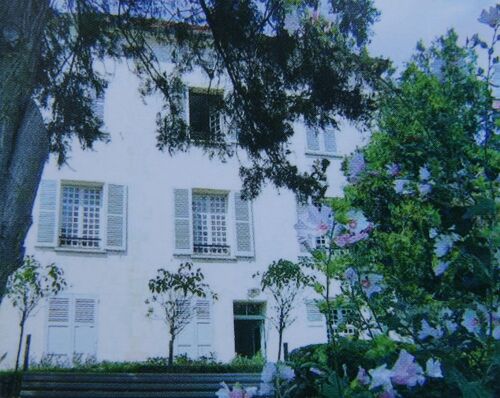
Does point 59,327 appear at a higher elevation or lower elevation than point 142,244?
lower

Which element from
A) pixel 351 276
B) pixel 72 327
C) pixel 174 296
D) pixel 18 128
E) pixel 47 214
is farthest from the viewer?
pixel 47 214

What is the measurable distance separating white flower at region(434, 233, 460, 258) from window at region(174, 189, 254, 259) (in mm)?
12546

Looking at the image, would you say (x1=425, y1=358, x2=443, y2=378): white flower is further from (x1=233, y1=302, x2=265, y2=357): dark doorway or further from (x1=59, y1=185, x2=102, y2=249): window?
(x1=233, y1=302, x2=265, y2=357): dark doorway

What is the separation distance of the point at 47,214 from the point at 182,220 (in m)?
2.95

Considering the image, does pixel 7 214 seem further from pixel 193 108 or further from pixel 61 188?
pixel 61 188

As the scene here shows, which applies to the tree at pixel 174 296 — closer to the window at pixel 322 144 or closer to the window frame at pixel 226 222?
the window frame at pixel 226 222

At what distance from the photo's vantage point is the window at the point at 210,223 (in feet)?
48.3

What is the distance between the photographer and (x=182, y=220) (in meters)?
14.5

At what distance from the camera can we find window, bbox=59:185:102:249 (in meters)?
13.8

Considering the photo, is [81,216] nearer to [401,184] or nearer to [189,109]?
[189,109]

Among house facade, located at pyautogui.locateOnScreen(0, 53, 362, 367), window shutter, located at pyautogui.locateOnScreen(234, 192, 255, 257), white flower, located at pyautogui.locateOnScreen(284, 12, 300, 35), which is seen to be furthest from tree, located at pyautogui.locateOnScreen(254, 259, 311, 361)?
white flower, located at pyautogui.locateOnScreen(284, 12, 300, 35)

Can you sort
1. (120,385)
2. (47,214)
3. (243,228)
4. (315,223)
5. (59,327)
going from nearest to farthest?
(315,223)
(120,385)
(59,327)
(47,214)
(243,228)

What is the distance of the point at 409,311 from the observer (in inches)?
70.1

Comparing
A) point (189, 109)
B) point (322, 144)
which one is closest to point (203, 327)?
point (322, 144)
